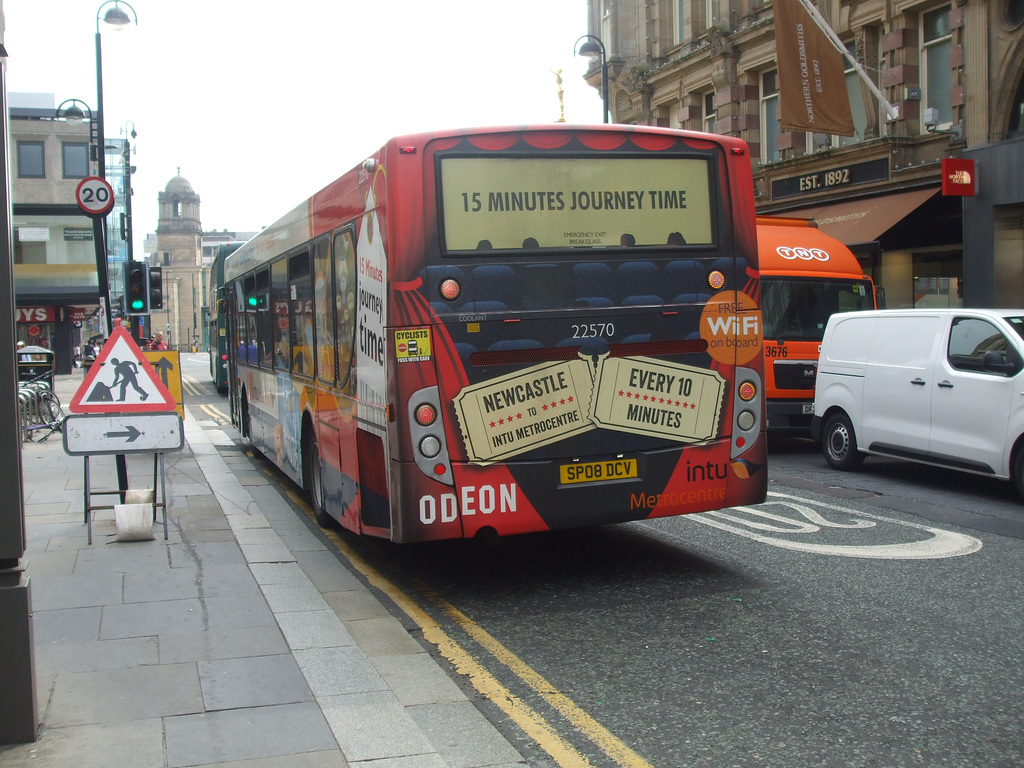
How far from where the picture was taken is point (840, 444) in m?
12.4

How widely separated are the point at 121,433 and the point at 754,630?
207 inches

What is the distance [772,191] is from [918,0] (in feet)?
20.8

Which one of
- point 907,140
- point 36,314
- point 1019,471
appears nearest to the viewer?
point 1019,471

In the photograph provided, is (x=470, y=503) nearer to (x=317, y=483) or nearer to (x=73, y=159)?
(x=317, y=483)

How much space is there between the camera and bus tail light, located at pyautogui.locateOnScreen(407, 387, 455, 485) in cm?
625

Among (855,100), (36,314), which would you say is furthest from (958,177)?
(36,314)

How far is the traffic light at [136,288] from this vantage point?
57.3ft

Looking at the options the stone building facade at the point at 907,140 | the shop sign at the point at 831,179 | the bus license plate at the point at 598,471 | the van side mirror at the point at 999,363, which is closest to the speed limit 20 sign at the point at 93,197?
the bus license plate at the point at 598,471

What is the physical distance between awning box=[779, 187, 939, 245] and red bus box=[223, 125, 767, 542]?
14.9 metres

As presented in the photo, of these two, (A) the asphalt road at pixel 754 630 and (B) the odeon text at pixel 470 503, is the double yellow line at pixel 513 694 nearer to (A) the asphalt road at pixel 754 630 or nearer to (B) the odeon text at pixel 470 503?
(A) the asphalt road at pixel 754 630

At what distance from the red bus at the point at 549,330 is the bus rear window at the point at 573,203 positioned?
0.01 meters

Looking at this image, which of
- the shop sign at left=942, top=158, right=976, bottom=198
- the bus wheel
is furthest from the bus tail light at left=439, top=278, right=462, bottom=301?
the shop sign at left=942, top=158, right=976, bottom=198

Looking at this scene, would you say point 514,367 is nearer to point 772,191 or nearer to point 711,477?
point 711,477

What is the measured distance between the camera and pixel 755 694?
4734 millimetres
